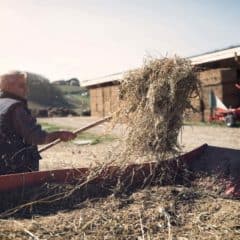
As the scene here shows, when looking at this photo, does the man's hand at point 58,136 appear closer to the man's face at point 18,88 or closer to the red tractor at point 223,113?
the man's face at point 18,88

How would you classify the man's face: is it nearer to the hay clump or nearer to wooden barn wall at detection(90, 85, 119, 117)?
the hay clump

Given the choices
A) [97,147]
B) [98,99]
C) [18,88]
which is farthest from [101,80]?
[18,88]

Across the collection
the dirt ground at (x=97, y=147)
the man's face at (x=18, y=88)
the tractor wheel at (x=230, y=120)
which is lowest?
the dirt ground at (x=97, y=147)

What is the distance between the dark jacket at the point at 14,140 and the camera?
18.0ft

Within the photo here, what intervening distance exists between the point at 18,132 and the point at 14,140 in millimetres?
133

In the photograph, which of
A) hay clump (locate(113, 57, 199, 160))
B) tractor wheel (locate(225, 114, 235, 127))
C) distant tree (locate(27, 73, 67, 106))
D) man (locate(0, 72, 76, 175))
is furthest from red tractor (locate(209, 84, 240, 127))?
distant tree (locate(27, 73, 67, 106))

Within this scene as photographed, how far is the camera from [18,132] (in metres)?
5.56

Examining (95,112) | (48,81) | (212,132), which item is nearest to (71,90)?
(48,81)

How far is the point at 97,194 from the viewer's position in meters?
5.48

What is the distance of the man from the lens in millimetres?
5488

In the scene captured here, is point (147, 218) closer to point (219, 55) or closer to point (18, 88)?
point (18, 88)

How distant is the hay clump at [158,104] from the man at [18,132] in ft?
2.32

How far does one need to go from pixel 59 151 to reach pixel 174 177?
Answer: 5.34 metres

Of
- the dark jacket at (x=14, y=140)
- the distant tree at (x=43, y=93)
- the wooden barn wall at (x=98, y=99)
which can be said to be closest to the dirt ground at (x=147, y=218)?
the dark jacket at (x=14, y=140)
